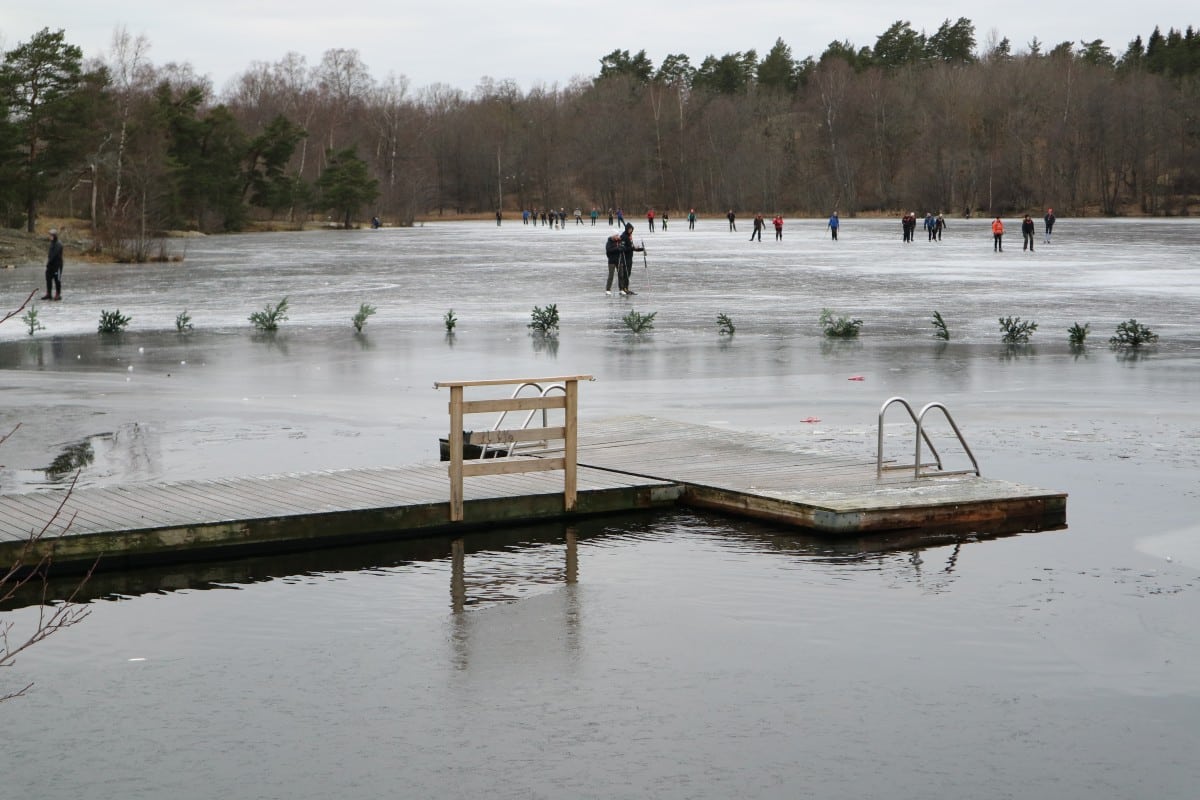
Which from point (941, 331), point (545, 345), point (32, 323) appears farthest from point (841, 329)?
point (32, 323)

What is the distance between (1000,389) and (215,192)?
8725cm

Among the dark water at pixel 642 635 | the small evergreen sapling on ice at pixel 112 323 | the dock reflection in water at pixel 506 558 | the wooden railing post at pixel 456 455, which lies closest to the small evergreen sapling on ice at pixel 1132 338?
the dark water at pixel 642 635

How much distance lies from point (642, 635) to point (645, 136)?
150761 mm

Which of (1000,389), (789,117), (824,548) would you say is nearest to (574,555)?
(824,548)

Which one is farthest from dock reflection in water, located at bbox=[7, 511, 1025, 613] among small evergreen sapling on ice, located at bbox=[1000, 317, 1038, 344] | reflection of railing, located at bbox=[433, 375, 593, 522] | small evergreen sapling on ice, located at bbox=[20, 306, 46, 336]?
small evergreen sapling on ice, located at bbox=[20, 306, 46, 336]

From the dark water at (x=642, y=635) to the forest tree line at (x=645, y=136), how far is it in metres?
A: 62.7

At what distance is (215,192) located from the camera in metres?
99.1

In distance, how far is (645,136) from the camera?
156125 millimetres

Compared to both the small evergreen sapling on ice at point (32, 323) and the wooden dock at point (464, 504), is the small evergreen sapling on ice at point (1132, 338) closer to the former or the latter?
the wooden dock at point (464, 504)

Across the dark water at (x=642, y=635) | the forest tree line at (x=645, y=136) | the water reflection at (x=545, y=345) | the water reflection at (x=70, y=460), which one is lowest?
the dark water at (x=642, y=635)

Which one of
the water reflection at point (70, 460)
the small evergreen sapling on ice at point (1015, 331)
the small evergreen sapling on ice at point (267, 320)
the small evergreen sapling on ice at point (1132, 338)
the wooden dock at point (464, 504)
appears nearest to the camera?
the wooden dock at point (464, 504)

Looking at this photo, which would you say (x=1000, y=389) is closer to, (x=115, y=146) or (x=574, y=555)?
(x=574, y=555)

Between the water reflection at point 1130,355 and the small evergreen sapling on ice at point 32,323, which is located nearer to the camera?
the water reflection at point 1130,355

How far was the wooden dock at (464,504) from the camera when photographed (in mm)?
9844
